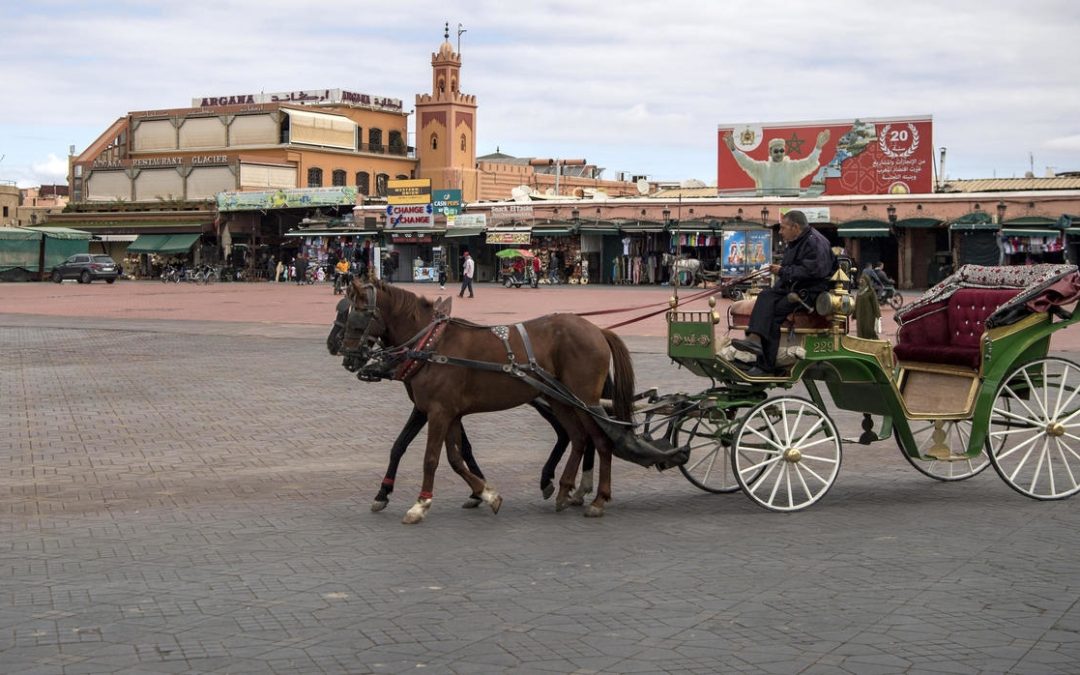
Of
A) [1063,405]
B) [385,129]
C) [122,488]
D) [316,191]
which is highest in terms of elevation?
[385,129]

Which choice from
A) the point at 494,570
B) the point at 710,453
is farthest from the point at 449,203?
the point at 494,570

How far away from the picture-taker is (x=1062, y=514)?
829cm

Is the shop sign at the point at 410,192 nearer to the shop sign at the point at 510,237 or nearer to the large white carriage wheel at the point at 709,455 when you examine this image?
the shop sign at the point at 510,237

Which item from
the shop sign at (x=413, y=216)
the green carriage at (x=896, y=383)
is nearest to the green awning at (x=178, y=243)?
the shop sign at (x=413, y=216)

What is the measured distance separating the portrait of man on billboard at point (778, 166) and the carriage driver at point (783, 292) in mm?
47640

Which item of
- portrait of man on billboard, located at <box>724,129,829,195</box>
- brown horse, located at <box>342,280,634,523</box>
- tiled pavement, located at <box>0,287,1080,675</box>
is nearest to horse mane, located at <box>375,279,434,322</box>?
brown horse, located at <box>342,280,634,523</box>

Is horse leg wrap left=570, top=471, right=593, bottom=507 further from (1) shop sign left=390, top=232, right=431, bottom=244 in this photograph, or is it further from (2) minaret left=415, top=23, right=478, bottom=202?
(2) minaret left=415, top=23, right=478, bottom=202

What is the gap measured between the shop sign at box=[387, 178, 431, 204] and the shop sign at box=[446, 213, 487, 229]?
1.53 meters

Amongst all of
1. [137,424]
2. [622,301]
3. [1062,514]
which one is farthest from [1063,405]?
[622,301]

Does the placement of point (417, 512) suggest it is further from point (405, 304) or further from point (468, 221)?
point (468, 221)

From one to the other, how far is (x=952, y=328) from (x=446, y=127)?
74.1 meters

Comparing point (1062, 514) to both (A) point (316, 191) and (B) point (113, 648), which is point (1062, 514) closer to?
(B) point (113, 648)

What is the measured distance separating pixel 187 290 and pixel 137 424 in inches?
1503

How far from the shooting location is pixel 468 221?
193 feet
